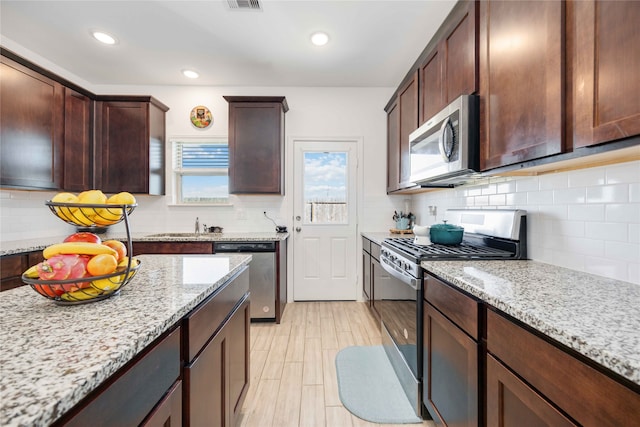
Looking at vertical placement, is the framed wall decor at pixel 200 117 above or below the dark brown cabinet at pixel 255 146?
above

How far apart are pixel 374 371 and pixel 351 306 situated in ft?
4.24

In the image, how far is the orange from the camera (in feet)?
2.22

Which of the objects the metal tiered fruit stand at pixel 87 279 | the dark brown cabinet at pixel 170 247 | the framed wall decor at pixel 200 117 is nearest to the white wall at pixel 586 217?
the metal tiered fruit stand at pixel 87 279

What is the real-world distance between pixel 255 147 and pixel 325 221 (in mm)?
1227

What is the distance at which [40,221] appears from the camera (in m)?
2.76

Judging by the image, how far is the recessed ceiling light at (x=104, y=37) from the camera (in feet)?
7.90

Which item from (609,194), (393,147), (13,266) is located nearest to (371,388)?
(609,194)

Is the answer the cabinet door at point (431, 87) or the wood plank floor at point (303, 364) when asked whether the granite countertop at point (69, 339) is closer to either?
the wood plank floor at point (303, 364)

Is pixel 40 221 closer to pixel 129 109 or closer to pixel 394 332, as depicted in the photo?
pixel 129 109

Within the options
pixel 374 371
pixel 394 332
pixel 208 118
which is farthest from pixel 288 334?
pixel 208 118

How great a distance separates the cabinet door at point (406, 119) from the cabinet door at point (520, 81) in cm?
91

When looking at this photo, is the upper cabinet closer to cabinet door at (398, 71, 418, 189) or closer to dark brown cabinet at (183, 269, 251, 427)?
dark brown cabinet at (183, 269, 251, 427)

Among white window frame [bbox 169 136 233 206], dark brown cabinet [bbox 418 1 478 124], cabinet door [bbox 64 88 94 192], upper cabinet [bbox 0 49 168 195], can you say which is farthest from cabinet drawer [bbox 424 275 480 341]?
cabinet door [bbox 64 88 94 192]

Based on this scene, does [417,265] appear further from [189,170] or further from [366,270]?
[189,170]
